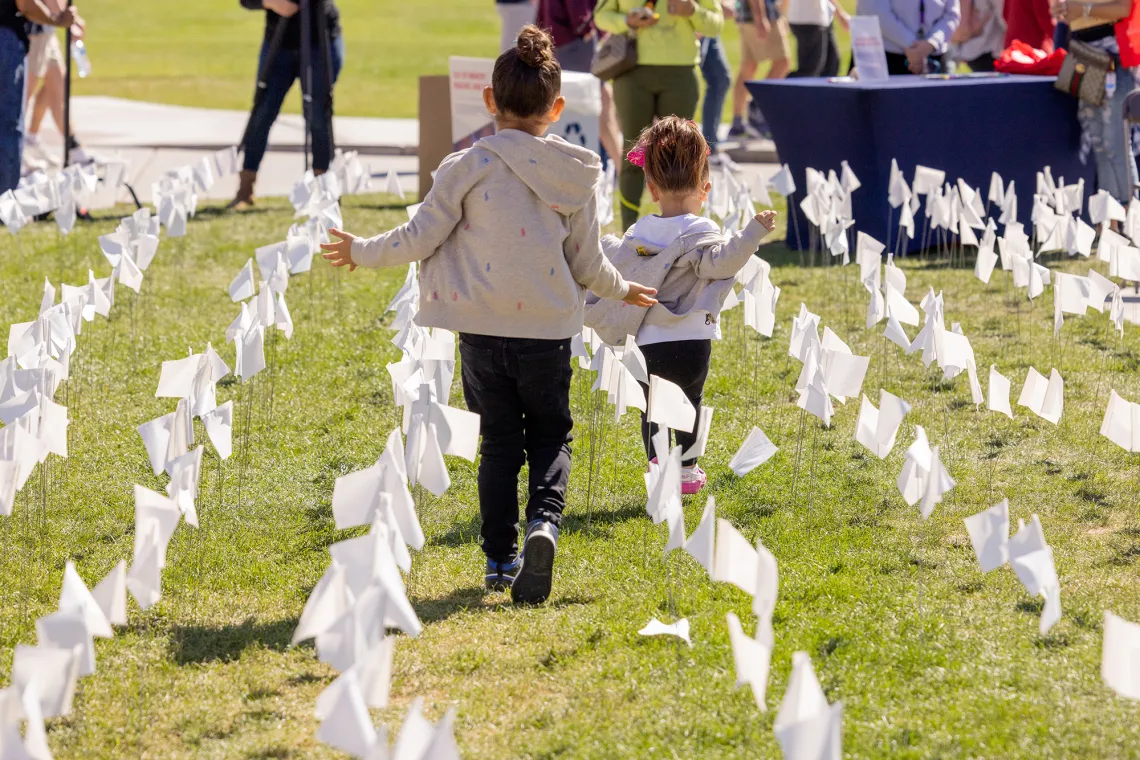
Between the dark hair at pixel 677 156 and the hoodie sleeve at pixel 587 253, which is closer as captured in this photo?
the hoodie sleeve at pixel 587 253

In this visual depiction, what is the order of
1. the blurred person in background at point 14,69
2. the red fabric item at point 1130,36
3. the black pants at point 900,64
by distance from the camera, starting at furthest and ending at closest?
1. the black pants at point 900,64
2. the blurred person in background at point 14,69
3. the red fabric item at point 1130,36

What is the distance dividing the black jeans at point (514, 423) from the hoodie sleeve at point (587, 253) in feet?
0.56

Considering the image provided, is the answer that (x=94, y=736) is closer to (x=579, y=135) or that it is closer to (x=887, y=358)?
(x=887, y=358)

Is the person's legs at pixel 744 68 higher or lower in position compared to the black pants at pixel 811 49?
lower

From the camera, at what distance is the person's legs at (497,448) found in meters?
3.70

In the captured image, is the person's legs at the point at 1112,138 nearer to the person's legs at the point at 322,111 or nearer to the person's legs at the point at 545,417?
the person's legs at the point at 322,111

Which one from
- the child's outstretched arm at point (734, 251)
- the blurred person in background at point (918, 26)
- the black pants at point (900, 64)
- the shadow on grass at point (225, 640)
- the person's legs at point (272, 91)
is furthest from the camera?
the person's legs at point (272, 91)

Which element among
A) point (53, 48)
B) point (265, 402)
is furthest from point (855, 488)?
point (53, 48)

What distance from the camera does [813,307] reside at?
688 cm

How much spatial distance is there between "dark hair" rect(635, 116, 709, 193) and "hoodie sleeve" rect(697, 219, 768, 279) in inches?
8.4

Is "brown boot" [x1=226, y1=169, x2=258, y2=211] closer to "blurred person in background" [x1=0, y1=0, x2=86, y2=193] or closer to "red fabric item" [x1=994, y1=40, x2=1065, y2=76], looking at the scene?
"blurred person in background" [x1=0, y1=0, x2=86, y2=193]

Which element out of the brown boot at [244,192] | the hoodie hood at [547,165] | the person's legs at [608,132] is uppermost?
the hoodie hood at [547,165]

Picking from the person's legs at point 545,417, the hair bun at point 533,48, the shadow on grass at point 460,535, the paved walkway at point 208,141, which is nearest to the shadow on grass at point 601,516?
the shadow on grass at point 460,535

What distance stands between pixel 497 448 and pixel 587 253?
0.54 m
